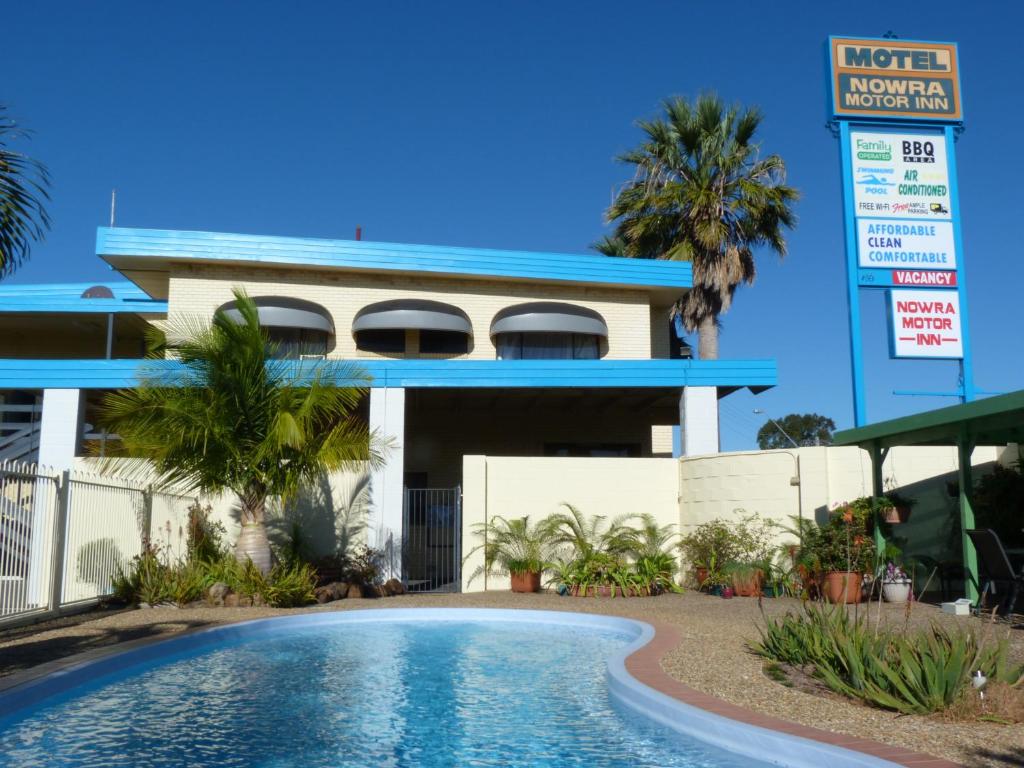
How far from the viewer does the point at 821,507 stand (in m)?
15.4

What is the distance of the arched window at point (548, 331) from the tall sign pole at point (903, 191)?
653 centimetres

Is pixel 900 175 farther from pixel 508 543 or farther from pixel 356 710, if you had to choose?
pixel 356 710

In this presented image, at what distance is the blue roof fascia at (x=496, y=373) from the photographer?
685 inches

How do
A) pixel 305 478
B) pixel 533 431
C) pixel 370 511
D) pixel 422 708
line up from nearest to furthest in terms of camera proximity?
pixel 422 708, pixel 305 478, pixel 370 511, pixel 533 431

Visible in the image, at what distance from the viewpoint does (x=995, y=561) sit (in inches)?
422

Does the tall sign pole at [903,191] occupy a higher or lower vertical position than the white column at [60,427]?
higher

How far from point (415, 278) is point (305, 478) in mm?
8066

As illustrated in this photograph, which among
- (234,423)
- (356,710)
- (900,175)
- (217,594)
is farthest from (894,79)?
(356,710)

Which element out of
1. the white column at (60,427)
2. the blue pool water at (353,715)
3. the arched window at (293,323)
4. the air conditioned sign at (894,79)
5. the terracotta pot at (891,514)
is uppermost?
the air conditioned sign at (894,79)

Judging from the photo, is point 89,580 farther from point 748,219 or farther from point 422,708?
point 748,219

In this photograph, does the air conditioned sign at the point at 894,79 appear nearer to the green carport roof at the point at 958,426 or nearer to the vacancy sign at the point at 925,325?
the vacancy sign at the point at 925,325

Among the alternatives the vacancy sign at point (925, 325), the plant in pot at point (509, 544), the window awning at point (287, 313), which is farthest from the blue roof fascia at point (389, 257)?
the plant in pot at point (509, 544)

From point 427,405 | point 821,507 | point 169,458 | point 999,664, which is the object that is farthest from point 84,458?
point 999,664

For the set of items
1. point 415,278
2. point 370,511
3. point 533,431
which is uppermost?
point 415,278
